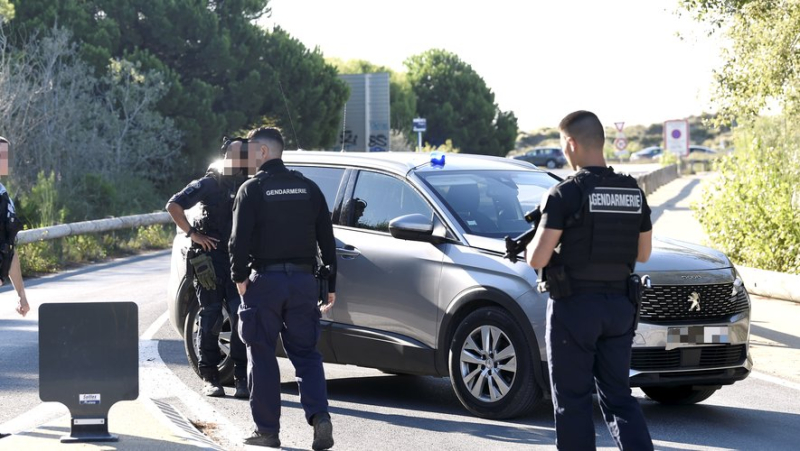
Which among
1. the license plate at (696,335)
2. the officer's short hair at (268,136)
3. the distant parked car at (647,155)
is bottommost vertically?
the distant parked car at (647,155)

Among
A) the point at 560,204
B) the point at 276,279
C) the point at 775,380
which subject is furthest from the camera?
the point at 775,380

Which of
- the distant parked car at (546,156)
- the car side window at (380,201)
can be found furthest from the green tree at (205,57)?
the distant parked car at (546,156)

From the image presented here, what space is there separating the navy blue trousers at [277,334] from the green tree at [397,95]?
61005 mm

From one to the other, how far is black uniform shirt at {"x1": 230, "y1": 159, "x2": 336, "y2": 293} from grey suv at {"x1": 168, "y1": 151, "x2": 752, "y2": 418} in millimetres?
1436

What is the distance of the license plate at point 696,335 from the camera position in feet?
25.2

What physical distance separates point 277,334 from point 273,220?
652 mm

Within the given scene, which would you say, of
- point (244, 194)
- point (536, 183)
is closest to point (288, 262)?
point (244, 194)

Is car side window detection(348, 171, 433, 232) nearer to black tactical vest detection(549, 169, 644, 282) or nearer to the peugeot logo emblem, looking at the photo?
the peugeot logo emblem

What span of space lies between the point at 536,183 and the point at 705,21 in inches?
410

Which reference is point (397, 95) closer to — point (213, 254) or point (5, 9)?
point (5, 9)

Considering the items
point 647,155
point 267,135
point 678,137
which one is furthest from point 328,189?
point 647,155

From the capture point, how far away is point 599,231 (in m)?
5.77

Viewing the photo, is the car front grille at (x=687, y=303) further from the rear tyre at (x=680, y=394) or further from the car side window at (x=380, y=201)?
the car side window at (x=380, y=201)

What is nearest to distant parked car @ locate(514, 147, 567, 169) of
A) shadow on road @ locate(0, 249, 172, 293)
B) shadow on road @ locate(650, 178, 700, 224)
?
shadow on road @ locate(650, 178, 700, 224)
